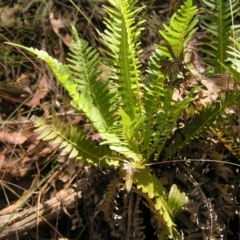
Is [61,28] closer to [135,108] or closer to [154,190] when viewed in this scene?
[135,108]

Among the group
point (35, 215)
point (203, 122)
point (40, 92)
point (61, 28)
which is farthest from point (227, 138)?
point (61, 28)

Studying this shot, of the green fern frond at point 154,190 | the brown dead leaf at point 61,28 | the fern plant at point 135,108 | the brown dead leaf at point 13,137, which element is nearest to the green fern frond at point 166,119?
the fern plant at point 135,108

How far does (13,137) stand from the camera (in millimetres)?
2387

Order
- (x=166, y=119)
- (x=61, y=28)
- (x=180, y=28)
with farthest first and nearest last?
(x=61, y=28)
(x=166, y=119)
(x=180, y=28)

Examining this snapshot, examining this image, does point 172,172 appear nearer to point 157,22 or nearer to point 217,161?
point 217,161

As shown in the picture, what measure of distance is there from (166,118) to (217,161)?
0.26 metres

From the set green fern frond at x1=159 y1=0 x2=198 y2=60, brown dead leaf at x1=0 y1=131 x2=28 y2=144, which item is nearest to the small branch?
brown dead leaf at x1=0 y1=131 x2=28 y2=144

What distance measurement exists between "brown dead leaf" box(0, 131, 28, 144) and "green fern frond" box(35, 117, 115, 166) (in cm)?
50

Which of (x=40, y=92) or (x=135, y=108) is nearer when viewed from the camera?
(x=135, y=108)

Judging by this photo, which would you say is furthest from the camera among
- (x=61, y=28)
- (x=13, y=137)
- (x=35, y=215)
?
(x=61, y=28)

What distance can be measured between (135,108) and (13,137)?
716mm

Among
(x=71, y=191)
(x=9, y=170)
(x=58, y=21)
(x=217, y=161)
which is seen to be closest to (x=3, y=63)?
(x=58, y=21)

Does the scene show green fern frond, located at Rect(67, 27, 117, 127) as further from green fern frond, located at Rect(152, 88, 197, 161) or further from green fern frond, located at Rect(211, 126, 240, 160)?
green fern frond, located at Rect(211, 126, 240, 160)

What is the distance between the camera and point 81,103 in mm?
1742
